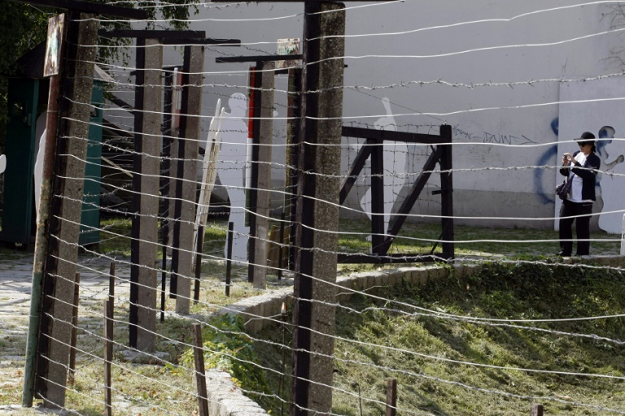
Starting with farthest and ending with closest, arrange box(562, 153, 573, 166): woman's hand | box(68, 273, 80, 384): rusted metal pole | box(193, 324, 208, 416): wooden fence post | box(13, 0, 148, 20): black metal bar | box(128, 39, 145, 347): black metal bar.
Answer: box(562, 153, 573, 166): woman's hand < box(128, 39, 145, 347): black metal bar < box(68, 273, 80, 384): rusted metal pole < box(13, 0, 148, 20): black metal bar < box(193, 324, 208, 416): wooden fence post

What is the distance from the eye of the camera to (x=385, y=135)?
10.7 meters

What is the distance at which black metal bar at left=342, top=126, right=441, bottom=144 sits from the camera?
10.4m

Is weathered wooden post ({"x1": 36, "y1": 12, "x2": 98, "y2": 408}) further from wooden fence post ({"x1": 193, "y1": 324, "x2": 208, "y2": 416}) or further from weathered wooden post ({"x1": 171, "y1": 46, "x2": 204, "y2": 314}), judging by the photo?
weathered wooden post ({"x1": 171, "y1": 46, "x2": 204, "y2": 314})

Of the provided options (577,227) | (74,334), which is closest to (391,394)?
(74,334)

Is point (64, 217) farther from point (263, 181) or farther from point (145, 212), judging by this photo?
point (263, 181)

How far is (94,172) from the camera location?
12.9m

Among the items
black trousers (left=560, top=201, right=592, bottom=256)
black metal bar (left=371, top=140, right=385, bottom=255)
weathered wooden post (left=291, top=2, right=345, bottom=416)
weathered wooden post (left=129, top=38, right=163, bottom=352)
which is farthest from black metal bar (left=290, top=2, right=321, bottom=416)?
black trousers (left=560, top=201, right=592, bottom=256)

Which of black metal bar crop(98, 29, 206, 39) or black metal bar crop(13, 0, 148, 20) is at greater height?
black metal bar crop(98, 29, 206, 39)

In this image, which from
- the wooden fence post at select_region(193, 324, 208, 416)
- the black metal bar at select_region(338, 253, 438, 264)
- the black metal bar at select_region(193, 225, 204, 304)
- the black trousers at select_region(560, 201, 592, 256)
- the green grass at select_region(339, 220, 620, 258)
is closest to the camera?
the wooden fence post at select_region(193, 324, 208, 416)

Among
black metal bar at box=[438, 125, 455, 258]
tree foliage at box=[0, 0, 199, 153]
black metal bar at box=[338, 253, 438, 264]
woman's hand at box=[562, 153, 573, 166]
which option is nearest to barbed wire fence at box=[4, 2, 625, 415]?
black metal bar at box=[338, 253, 438, 264]

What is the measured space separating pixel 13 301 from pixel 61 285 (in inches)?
150

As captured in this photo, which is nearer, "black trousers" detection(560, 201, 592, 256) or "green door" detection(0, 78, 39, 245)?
"black trousers" detection(560, 201, 592, 256)

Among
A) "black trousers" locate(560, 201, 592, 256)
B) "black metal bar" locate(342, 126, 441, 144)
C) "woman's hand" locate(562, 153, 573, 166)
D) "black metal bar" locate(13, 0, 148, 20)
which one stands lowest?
"black trousers" locate(560, 201, 592, 256)

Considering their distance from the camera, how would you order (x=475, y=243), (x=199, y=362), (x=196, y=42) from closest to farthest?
(x=199, y=362) < (x=196, y=42) < (x=475, y=243)
